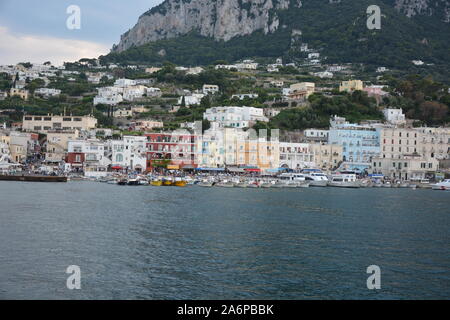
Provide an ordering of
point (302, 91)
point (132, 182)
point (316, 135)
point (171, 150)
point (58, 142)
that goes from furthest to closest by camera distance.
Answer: point (302, 91) < point (316, 135) < point (58, 142) < point (171, 150) < point (132, 182)

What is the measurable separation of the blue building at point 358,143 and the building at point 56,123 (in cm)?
4276

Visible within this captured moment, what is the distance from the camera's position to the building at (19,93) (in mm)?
119325

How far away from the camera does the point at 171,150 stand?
269 feet

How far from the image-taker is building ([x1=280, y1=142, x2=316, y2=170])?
86438 millimetres

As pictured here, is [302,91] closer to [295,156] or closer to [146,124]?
[295,156]

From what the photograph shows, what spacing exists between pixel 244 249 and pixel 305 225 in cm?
922

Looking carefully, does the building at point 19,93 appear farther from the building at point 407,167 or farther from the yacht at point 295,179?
the building at point 407,167

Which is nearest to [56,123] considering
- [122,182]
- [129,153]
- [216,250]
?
[129,153]

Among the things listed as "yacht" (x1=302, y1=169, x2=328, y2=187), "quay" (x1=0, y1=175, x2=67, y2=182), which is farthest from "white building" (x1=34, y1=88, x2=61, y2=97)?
"yacht" (x1=302, y1=169, x2=328, y2=187)

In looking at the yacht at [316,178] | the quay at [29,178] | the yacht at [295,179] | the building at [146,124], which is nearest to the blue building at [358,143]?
the yacht at [316,178]

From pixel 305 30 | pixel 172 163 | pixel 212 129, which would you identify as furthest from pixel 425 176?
pixel 305 30

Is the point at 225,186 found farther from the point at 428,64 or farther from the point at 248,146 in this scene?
the point at 428,64

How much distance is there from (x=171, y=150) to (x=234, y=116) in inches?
710

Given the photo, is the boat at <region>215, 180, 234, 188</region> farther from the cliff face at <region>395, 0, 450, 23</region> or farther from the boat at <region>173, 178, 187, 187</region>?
the cliff face at <region>395, 0, 450, 23</region>
